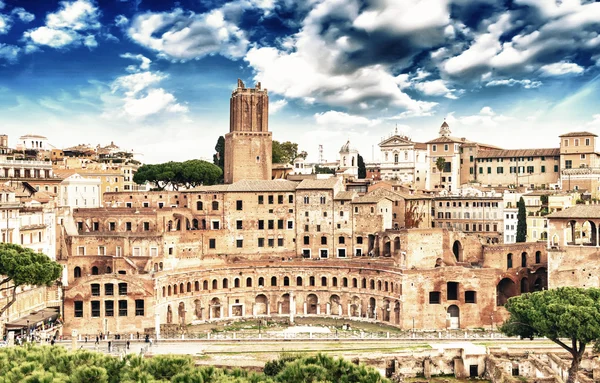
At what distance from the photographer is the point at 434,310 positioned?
199 ft

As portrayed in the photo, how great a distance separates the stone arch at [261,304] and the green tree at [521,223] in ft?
89.9

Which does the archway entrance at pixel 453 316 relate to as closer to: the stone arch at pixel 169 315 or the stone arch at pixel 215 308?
the stone arch at pixel 215 308

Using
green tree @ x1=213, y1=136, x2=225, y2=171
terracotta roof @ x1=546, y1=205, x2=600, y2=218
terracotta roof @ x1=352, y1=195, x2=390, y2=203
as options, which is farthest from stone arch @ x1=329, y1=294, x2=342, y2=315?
green tree @ x1=213, y1=136, x2=225, y2=171

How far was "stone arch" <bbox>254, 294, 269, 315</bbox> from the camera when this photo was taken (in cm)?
6775

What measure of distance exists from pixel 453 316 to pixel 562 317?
19181mm

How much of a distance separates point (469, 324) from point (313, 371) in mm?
29967

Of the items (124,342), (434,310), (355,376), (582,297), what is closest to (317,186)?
(434,310)

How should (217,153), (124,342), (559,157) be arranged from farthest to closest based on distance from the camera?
(217,153)
(559,157)
(124,342)

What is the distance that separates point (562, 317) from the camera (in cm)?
4238

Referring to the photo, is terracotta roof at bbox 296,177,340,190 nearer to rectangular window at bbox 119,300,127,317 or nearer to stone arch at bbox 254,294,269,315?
stone arch at bbox 254,294,269,315

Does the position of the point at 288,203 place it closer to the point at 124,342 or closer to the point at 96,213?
the point at 96,213

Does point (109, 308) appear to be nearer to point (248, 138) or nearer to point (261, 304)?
point (261, 304)

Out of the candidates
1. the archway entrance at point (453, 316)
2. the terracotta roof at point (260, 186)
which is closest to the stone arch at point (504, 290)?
the archway entrance at point (453, 316)

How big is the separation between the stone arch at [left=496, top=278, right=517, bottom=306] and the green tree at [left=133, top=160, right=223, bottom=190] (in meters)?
37.0
